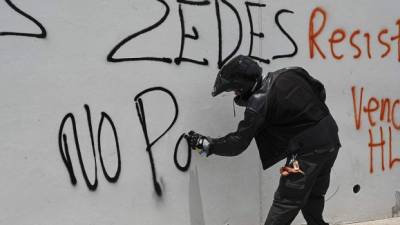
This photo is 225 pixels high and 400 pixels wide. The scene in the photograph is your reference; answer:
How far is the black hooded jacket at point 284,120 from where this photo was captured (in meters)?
3.07

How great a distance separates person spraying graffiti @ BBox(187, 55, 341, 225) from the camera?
3084 millimetres

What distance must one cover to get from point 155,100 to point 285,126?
899 mm

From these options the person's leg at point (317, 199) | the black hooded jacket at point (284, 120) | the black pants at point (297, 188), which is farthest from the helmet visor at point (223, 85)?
the person's leg at point (317, 199)

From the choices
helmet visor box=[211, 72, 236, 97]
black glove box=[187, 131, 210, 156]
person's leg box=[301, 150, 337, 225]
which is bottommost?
person's leg box=[301, 150, 337, 225]

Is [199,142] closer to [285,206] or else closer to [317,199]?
[285,206]

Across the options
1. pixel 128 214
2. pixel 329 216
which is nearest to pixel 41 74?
pixel 128 214

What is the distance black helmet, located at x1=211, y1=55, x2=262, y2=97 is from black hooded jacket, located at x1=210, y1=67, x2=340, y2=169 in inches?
2.5

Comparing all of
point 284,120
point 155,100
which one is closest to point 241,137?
point 284,120

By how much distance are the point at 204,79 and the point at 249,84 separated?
1.72ft

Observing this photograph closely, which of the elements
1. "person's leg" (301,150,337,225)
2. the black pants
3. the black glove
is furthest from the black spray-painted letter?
"person's leg" (301,150,337,225)

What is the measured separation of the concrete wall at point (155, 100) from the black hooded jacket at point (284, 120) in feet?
1.64

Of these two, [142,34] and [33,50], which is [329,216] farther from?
[33,50]

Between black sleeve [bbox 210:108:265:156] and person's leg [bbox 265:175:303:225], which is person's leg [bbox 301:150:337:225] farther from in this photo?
black sleeve [bbox 210:108:265:156]

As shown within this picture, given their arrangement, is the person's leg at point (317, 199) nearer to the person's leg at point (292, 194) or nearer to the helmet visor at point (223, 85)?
the person's leg at point (292, 194)
